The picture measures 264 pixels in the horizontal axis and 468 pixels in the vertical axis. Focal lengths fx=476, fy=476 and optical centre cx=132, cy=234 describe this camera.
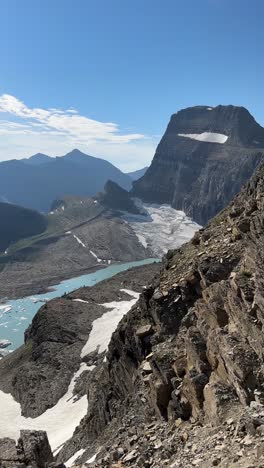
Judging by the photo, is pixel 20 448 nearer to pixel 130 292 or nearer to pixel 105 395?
pixel 105 395

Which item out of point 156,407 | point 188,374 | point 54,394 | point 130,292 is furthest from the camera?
point 130,292

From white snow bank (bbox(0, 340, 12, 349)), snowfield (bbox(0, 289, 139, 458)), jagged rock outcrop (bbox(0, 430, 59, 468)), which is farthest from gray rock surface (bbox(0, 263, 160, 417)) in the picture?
jagged rock outcrop (bbox(0, 430, 59, 468))

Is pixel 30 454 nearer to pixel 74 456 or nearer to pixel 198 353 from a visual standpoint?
pixel 198 353

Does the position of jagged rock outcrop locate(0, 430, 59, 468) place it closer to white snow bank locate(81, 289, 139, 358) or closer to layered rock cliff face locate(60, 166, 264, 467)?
layered rock cliff face locate(60, 166, 264, 467)

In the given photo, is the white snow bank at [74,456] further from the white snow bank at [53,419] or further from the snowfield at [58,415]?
the white snow bank at [53,419]

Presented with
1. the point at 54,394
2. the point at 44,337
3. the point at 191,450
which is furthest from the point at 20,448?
the point at 44,337
